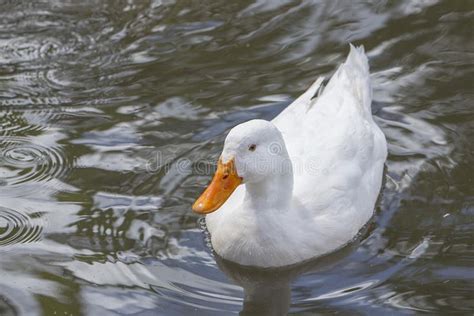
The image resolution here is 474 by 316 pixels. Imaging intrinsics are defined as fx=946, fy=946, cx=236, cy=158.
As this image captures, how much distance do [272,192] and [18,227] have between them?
186 centimetres

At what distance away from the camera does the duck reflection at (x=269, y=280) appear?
608cm

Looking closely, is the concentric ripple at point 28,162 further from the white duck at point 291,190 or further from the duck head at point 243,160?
the duck head at point 243,160

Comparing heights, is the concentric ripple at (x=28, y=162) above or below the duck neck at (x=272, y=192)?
above

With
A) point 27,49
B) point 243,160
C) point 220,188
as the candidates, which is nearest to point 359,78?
point 243,160

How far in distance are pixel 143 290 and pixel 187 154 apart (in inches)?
72.3

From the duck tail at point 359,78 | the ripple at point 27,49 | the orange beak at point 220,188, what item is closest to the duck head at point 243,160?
the orange beak at point 220,188

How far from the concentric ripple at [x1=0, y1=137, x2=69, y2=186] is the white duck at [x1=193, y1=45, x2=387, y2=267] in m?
1.46

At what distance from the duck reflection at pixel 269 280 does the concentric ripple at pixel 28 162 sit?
1702mm

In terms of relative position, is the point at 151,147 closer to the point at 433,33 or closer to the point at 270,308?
the point at 270,308

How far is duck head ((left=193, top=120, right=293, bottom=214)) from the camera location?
20.2 feet

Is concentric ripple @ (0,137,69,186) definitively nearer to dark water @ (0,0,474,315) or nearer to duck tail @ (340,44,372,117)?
dark water @ (0,0,474,315)

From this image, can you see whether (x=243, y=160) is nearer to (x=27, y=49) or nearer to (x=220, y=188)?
(x=220, y=188)

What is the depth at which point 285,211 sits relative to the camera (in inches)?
256

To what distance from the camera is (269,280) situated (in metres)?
6.39
